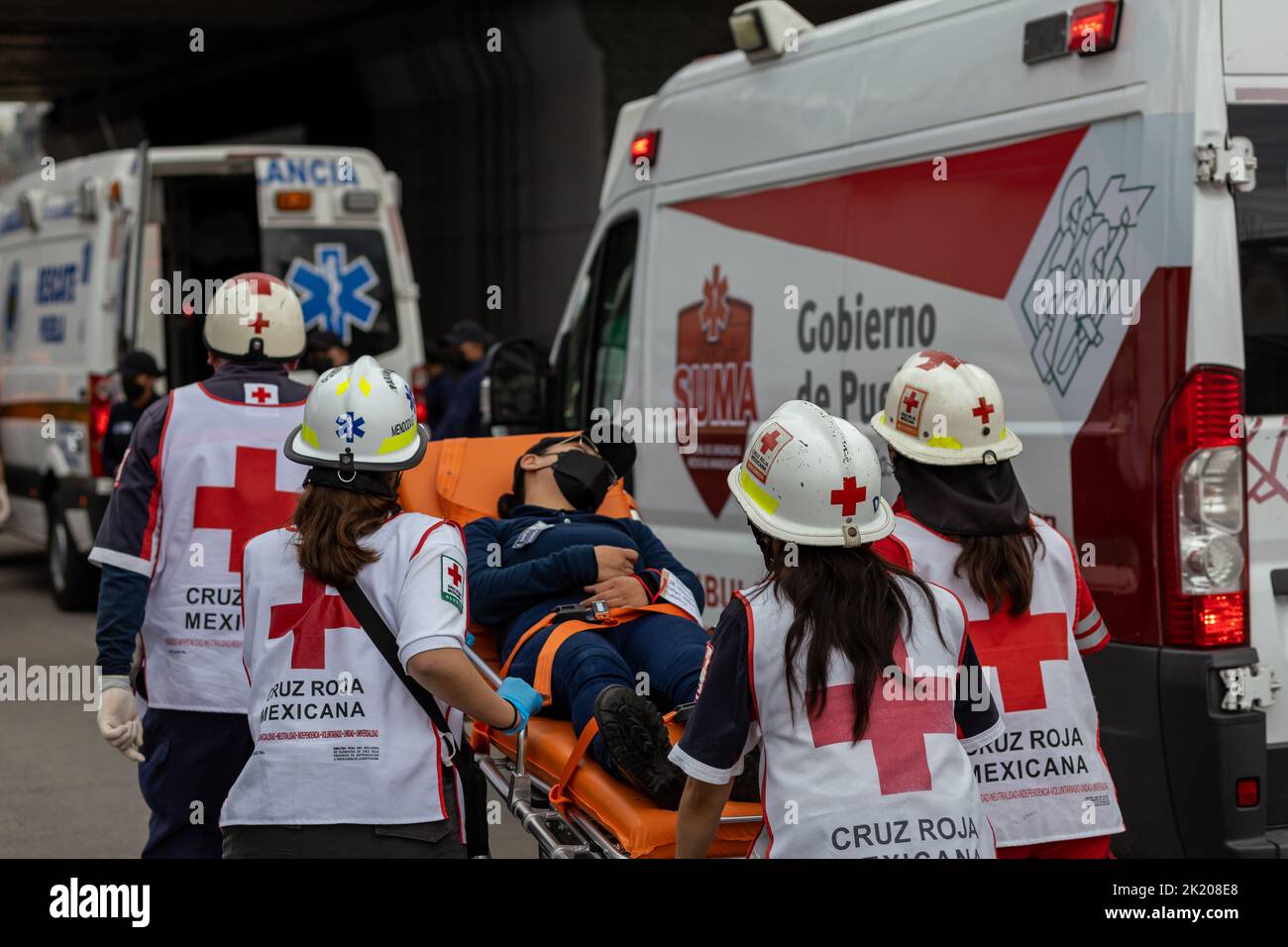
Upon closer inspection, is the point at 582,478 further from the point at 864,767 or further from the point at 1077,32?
the point at 864,767

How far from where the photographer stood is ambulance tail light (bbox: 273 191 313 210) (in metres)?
11.8

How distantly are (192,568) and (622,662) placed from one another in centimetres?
119

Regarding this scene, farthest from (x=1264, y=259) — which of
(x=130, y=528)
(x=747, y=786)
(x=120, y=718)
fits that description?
(x=120, y=718)

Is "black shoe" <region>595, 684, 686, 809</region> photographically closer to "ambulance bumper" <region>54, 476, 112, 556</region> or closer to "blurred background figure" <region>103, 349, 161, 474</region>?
"blurred background figure" <region>103, 349, 161, 474</region>

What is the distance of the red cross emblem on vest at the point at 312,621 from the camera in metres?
3.29

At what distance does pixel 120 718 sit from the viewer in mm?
4012

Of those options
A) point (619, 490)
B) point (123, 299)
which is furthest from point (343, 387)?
point (123, 299)

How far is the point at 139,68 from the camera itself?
26.0m

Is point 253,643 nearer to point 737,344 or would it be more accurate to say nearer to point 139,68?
point 737,344

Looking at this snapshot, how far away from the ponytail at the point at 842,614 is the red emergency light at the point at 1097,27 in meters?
2.28

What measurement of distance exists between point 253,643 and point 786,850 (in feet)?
3.84

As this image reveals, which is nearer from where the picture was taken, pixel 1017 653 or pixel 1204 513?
pixel 1017 653

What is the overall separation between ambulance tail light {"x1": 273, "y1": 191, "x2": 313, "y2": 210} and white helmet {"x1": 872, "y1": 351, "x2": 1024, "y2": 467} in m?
8.84

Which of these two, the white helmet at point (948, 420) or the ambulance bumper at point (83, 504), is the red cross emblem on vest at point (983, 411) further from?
the ambulance bumper at point (83, 504)
